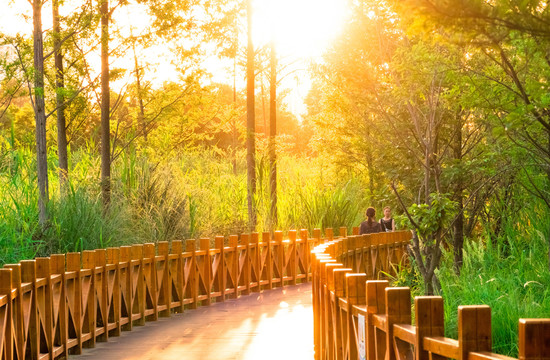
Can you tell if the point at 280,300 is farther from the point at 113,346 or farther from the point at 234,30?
the point at 234,30

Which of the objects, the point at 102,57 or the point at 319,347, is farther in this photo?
the point at 102,57

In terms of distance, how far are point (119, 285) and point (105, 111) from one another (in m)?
8.47

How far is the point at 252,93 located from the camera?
2523cm

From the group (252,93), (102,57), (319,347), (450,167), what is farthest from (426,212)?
(252,93)

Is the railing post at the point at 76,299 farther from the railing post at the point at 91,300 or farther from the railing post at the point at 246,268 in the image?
the railing post at the point at 246,268

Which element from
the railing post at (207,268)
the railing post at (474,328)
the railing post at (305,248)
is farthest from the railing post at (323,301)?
the railing post at (305,248)

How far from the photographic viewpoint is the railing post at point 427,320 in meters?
4.90

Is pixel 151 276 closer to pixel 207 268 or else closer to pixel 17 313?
pixel 207 268

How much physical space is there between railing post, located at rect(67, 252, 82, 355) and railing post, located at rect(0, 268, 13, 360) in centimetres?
240

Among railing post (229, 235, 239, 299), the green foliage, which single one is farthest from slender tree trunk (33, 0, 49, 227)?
the green foliage

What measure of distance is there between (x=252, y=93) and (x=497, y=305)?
1690cm

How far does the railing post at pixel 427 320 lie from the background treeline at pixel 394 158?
5.10 feet

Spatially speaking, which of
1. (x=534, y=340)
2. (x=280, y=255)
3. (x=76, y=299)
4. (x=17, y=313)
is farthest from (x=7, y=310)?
(x=280, y=255)

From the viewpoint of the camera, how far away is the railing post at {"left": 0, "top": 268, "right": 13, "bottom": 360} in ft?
28.2
